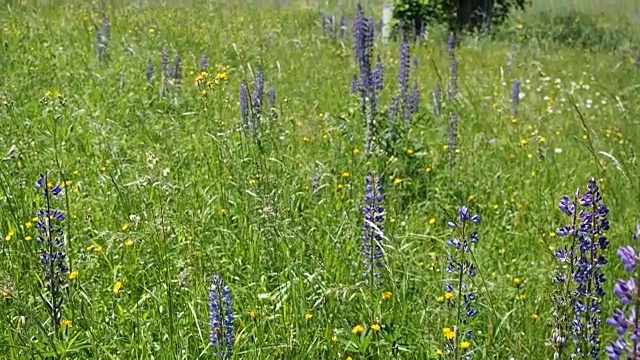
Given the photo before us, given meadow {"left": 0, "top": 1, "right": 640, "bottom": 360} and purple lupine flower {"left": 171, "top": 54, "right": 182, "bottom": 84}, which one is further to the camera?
purple lupine flower {"left": 171, "top": 54, "right": 182, "bottom": 84}

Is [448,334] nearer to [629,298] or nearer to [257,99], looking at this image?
[629,298]

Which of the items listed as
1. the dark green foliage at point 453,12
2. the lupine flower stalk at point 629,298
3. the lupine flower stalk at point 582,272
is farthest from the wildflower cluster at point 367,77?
the dark green foliage at point 453,12

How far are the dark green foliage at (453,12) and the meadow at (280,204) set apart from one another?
4.06 m

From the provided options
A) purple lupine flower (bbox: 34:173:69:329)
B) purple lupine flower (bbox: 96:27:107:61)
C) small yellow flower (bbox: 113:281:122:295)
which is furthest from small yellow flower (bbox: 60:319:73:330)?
purple lupine flower (bbox: 96:27:107:61)

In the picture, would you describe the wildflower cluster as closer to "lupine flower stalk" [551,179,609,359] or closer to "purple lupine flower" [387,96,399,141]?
"purple lupine flower" [387,96,399,141]

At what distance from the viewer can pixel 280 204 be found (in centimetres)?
267

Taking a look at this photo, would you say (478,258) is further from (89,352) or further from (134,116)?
(134,116)

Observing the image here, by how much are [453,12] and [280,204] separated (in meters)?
8.80

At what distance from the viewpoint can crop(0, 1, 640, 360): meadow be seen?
198 centimetres

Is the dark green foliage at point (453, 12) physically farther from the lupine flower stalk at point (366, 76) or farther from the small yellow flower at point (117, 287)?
the small yellow flower at point (117, 287)

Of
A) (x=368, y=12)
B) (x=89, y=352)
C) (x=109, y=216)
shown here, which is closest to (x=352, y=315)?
(x=89, y=352)

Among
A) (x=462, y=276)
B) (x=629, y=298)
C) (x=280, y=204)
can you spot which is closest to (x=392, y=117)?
(x=280, y=204)

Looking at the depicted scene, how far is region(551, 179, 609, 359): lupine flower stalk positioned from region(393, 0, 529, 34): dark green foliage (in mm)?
8632

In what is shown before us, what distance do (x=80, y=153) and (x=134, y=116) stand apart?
618 mm
